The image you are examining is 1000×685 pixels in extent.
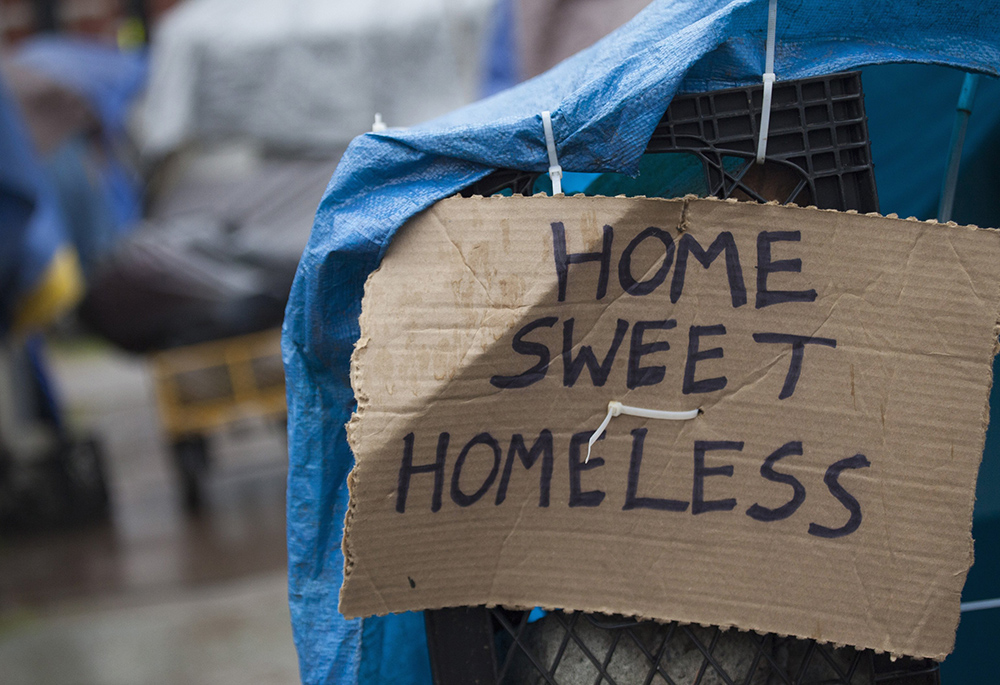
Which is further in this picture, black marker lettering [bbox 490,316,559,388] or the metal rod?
the metal rod

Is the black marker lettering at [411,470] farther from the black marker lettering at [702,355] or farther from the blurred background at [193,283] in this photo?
the blurred background at [193,283]

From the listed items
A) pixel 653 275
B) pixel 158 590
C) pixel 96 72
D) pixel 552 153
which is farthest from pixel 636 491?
pixel 96 72

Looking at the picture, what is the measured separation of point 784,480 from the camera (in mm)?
1280

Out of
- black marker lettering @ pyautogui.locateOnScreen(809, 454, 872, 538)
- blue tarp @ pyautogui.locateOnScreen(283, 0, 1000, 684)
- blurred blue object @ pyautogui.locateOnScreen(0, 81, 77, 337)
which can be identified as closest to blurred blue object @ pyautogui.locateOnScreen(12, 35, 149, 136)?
blurred blue object @ pyautogui.locateOnScreen(0, 81, 77, 337)

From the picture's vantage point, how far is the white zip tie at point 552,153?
1.29 metres

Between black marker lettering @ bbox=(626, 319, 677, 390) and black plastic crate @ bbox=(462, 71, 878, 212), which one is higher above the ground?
black plastic crate @ bbox=(462, 71, 878, 212)

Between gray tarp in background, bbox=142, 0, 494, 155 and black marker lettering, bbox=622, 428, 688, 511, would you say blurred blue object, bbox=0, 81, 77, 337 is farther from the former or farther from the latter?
black marker lettering, bbox=622, 428, 688, 511

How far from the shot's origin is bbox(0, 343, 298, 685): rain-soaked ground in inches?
143

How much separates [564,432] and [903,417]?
0.47m

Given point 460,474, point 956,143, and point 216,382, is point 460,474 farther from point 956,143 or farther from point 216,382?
point 216,382

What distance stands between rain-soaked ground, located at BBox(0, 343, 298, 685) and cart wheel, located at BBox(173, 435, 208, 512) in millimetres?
99

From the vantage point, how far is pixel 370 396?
1269 mm

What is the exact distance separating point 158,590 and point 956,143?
4.12m

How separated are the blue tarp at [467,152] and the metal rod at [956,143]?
272 mm
